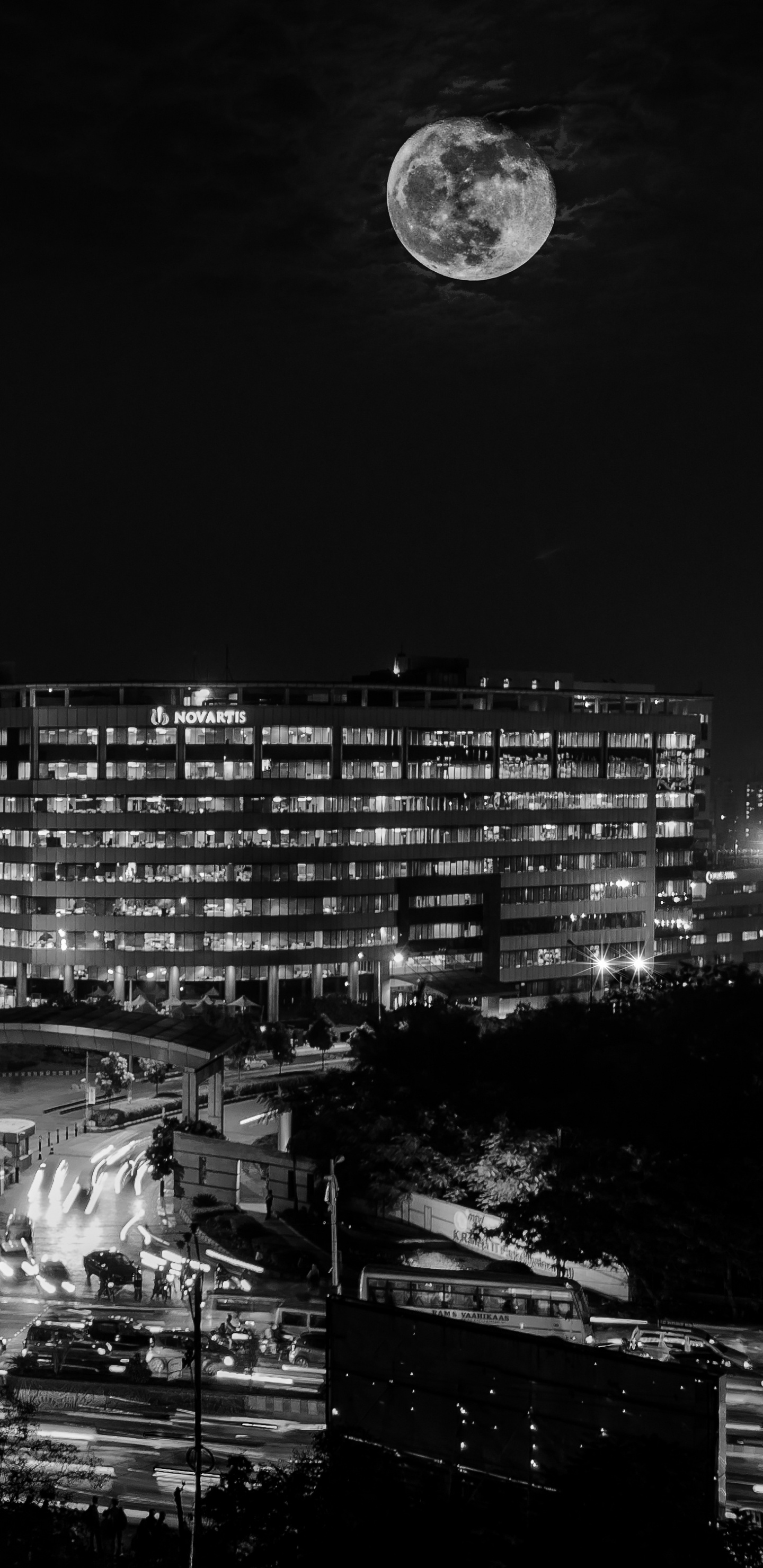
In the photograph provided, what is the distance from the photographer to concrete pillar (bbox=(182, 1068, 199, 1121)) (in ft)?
157

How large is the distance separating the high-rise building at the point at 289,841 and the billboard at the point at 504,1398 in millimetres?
62830

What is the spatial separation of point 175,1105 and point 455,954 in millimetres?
36634

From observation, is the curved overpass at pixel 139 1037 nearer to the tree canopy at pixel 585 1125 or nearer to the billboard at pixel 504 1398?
the tree canopy at pixel 585 1125

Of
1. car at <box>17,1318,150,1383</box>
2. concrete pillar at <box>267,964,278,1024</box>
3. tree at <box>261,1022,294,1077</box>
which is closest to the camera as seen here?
car at <box>17,1318,150,1383</box>

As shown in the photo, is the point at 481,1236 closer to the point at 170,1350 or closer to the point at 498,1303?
the point at 498,1303

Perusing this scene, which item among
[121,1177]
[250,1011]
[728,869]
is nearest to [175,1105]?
[121,1177]

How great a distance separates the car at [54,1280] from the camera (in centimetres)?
3428

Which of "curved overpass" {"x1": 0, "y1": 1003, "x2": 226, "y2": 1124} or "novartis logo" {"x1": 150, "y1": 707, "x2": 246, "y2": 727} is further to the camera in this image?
"novartis logo" {"x1": 150, "y1": 707, "x2": 246, "y2": 727}

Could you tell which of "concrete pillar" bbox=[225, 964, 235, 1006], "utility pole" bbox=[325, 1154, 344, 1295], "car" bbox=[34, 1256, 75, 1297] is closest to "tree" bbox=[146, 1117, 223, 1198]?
"car" bbox=[34, 1256, 75, 1297]

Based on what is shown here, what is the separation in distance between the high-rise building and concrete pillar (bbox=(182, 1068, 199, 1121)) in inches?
1374

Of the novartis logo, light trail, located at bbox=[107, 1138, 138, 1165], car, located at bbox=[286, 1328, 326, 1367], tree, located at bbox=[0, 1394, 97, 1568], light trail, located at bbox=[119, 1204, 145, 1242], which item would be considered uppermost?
the novartis logo

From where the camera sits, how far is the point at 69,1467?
22062 millimetres

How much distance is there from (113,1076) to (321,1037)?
12.8 m

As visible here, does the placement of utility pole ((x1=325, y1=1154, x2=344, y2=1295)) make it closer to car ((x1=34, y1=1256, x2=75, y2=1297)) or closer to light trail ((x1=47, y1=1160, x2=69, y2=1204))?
car ((x1=34, y1=1256, x2=75, y2=1297))
